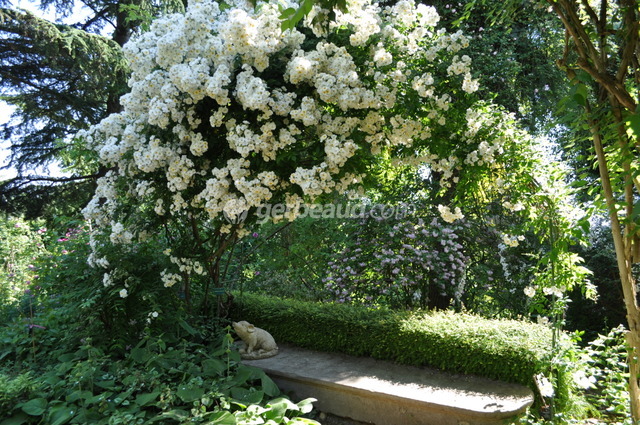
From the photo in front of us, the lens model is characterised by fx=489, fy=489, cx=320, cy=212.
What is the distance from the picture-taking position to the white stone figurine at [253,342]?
4250 millimetres

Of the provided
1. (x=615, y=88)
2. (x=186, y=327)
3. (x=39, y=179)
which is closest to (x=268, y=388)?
(x=186, y=327)

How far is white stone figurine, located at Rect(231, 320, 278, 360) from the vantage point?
4250 millimetres

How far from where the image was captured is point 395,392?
3402mm

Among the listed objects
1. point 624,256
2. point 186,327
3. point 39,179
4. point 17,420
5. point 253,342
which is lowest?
point 17,420

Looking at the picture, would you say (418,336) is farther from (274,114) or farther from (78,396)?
(78,396)

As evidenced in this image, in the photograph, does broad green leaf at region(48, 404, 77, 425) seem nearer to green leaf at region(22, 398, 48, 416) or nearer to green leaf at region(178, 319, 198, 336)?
green leaf at region(22, 398, 48, 416)

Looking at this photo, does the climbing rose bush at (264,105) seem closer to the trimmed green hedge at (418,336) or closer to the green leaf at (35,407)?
the green leaf at (35,407)

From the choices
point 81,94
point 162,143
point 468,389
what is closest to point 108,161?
point 162,143

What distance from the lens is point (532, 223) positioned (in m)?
3.45

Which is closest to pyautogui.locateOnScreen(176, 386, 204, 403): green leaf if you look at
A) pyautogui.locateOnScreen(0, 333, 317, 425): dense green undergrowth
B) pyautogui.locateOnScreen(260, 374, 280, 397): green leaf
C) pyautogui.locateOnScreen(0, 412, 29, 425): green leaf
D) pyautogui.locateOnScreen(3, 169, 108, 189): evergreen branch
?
pyautogui.locateOnScreen(0, 333, 317, 425): dense green undergrowth

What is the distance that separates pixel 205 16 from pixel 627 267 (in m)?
3.03

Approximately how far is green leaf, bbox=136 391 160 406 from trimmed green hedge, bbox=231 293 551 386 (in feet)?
6.03

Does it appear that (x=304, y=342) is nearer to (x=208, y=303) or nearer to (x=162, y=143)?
(x=208, y=303)

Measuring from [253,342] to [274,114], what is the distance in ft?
6.75
